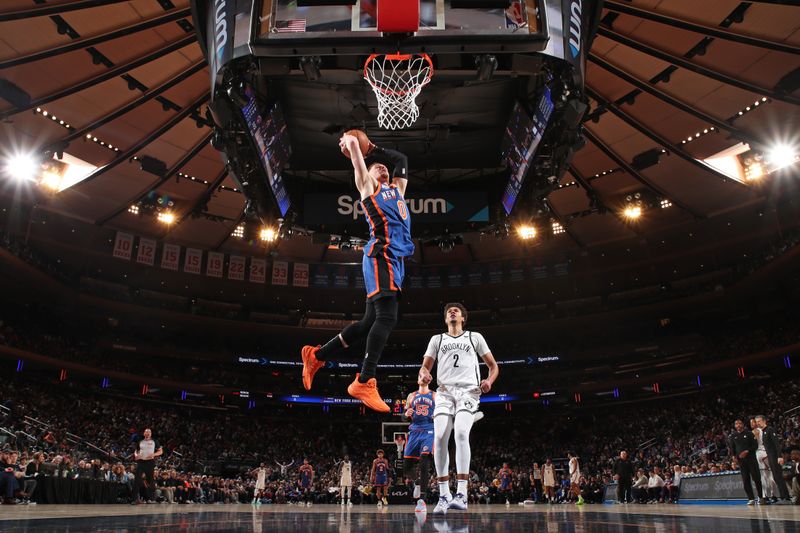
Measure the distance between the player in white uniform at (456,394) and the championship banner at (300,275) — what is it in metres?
30.7

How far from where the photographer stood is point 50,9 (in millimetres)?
12617

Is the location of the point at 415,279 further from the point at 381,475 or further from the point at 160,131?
the point at 160,131

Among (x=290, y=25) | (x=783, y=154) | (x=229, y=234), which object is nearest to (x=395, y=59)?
(x=290, y=25)

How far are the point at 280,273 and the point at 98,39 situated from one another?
77.1 ft

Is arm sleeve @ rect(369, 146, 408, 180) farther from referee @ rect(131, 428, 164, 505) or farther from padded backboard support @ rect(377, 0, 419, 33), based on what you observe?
referee @ rect(131, 428, 164, 505)

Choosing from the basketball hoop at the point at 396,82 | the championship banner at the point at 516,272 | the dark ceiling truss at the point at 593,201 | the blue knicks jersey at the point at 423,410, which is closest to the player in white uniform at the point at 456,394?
the basketball hoop at the point at 396,82

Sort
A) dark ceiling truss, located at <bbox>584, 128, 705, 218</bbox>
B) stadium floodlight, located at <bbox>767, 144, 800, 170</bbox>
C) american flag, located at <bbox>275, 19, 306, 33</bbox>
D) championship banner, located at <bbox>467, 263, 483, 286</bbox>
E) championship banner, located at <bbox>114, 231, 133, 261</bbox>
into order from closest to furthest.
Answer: american flag, located at <bbox>275, 19, 306, 33</bbox> → dark ceiling truss, located at <bbox>584, 128, 705, 218</bbox> → stadium floodlight, located at <bbox>767, 144, 800, 170</bbox> → championship banner, located at <bbox>114, 231, 133, 261</bbox> → championship banner, located at <bbox>467, 263, 483, 286</bbox>

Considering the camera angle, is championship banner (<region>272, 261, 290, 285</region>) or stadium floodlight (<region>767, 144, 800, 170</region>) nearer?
stadium floodlight (<region>767, 144, 800, 170</region>)

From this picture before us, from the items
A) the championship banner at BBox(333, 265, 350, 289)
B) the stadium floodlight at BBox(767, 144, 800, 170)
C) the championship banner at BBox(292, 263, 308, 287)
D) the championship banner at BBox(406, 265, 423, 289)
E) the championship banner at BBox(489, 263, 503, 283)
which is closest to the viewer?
the stadium floodlight at BBox(767, 144, 800, 170)

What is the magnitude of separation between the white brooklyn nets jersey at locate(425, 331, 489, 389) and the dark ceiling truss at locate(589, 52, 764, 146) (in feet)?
36.9

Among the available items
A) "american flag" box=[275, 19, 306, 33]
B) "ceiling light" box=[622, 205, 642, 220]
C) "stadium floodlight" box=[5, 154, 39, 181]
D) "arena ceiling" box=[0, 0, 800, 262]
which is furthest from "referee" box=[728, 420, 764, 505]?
"stadium floodlight" box=[5, 154, 39, 181]

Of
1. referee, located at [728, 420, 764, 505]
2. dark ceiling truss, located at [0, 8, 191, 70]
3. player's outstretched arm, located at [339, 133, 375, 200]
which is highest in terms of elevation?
dark ceiling truss, located at [0, 8, 191, 70]

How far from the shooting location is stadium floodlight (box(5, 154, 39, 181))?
68.8 feet

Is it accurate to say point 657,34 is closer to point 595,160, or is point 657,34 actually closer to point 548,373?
point 595,160
